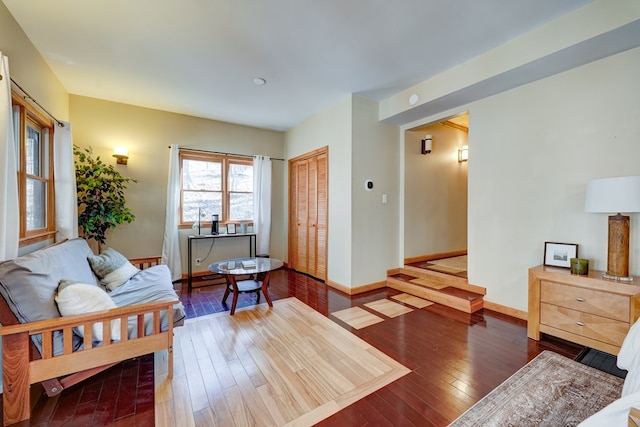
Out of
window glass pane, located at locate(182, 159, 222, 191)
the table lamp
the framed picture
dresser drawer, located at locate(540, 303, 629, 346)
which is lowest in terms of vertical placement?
dresser drawer, located at locate(540, 303, 629, 346)

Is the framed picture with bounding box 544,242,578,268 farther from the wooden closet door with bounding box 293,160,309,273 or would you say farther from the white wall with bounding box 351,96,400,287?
the wooden closet door with bounding box 293,160,309,273

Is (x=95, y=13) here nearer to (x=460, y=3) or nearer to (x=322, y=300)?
(x=460, y=3)

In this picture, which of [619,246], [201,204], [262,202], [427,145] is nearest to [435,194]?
[427,145]

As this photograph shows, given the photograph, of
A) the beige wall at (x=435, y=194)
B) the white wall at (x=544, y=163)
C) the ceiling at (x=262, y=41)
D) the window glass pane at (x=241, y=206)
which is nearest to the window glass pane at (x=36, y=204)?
the ceiling at (x=262, y=41)

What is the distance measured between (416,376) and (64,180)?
4.02 metres

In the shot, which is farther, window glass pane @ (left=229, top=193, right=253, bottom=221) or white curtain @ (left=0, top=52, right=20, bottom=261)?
window glass pane @ (left=229, top=193, right=253, bottom=221)

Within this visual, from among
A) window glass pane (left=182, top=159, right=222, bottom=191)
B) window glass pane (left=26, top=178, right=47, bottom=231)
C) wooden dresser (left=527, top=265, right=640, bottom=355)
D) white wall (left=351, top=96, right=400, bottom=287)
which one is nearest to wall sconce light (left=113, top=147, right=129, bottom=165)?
window glass pane (left=182, top=159, right=222, bottom=191)

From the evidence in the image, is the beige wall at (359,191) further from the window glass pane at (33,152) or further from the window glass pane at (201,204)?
the window glass pane at (33,152)

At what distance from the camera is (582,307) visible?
2105 mm

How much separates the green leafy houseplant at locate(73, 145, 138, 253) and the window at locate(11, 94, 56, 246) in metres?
0.43

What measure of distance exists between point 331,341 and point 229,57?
2967 millimetres

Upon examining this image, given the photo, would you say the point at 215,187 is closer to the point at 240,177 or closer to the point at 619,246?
the point at 240,177

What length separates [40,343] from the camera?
1482 mm

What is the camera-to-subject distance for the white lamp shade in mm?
1877
